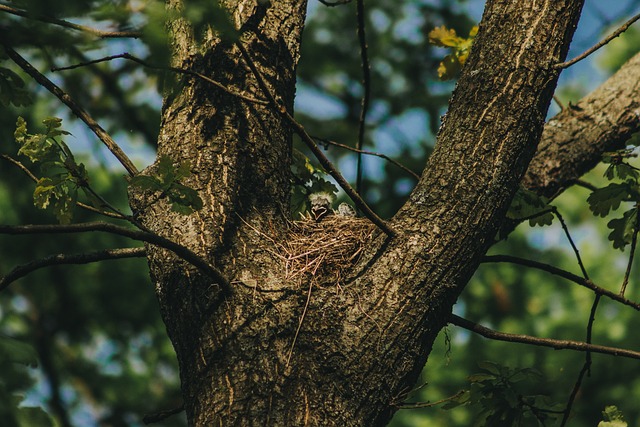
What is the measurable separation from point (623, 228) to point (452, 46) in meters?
1.07

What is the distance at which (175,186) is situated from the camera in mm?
1972

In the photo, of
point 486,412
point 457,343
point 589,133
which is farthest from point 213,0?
point 457,343

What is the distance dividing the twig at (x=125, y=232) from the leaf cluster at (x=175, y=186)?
0.15 m

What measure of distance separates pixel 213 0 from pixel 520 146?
1086 millimetres

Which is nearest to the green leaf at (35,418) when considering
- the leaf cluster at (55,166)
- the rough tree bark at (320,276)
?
the rough tree bark at (320,276)

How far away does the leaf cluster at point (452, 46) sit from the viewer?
3.00m

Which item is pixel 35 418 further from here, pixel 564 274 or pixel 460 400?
pixel 564 274

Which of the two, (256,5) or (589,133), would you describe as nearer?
(256,5)

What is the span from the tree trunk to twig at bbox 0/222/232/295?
0.35 feet

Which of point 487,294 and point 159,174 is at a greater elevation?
point 487,294

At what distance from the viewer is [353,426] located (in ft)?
6.18

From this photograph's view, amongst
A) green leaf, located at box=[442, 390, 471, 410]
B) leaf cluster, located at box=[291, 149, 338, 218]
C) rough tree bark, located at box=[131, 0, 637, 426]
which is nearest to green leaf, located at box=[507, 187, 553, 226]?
rough tree bark, located at box=[131, 0, 637, 426]

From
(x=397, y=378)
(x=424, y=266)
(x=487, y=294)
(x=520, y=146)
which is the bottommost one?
(x=397, y=378)

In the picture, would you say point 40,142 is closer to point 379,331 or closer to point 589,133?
point 379,331
